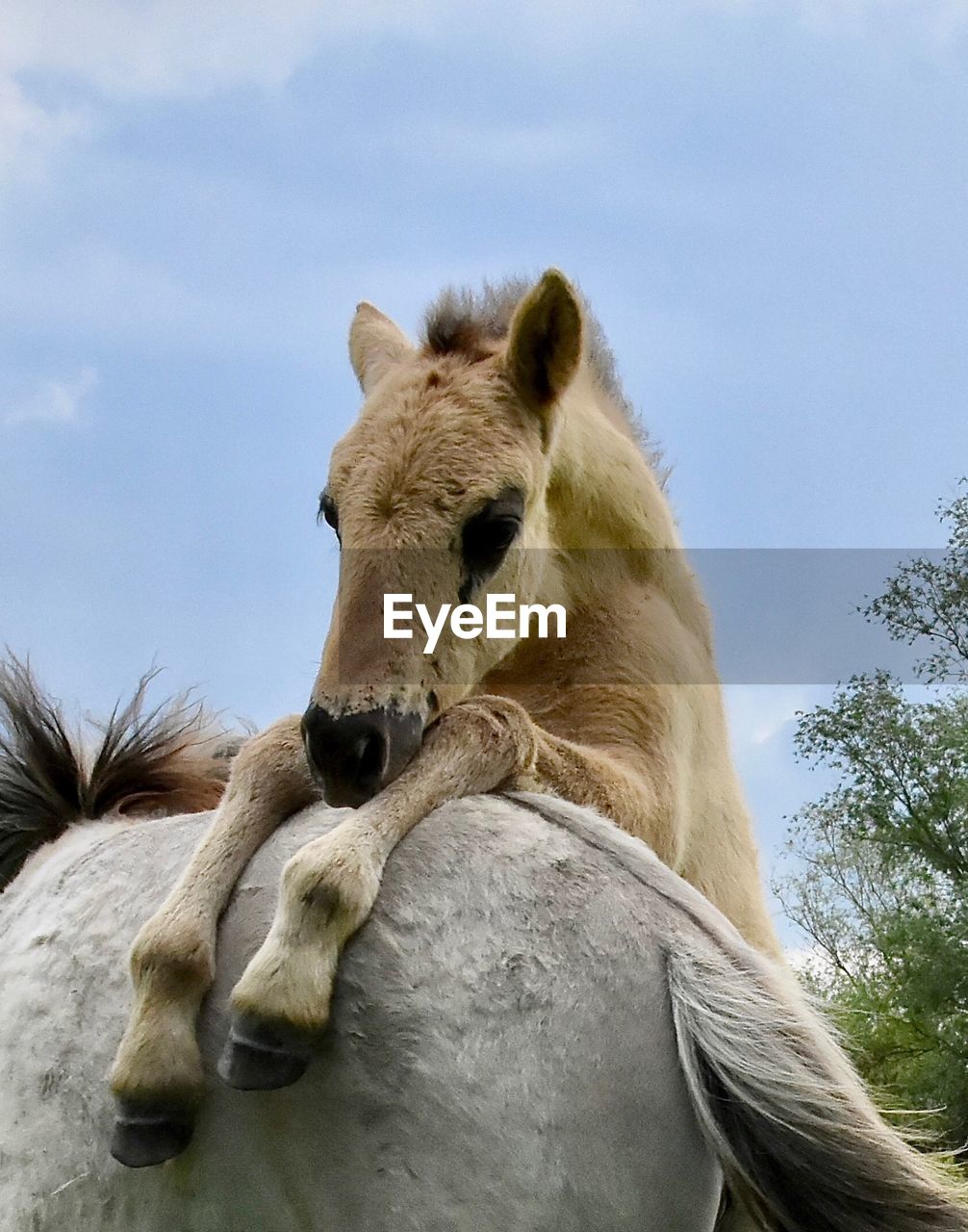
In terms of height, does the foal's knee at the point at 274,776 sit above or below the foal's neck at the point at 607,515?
below

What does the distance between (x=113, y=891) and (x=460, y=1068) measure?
1076 mm

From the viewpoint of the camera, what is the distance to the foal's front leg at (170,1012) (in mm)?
2275

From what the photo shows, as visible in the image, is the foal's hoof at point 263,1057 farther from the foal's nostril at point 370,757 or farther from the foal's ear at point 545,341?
the foal's ear at point 545,341

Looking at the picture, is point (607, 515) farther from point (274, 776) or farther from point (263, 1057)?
point (263, 1057)

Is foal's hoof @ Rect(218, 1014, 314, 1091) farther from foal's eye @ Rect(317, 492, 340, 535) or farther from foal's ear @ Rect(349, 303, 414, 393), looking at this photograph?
foal's ear @ Rect(349, 303, 414, 393)

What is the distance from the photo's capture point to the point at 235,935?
2.45 meters

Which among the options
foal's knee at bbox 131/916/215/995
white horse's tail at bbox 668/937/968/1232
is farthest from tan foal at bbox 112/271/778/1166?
white horse's tail at bbox 668/937/968/1232

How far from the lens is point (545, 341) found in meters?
3.52

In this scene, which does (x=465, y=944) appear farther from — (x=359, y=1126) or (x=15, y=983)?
(x=15, y=983)

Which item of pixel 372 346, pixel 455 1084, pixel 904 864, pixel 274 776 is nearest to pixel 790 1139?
pixel 455 1084

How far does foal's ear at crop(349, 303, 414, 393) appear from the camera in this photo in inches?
150

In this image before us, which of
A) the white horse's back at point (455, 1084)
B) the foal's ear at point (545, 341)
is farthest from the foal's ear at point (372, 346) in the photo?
the white horse's back at point (455, 1084)

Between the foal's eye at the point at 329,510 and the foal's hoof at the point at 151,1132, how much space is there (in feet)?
4.72

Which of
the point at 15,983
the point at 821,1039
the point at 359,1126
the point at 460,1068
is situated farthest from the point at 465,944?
the point at 15,983
